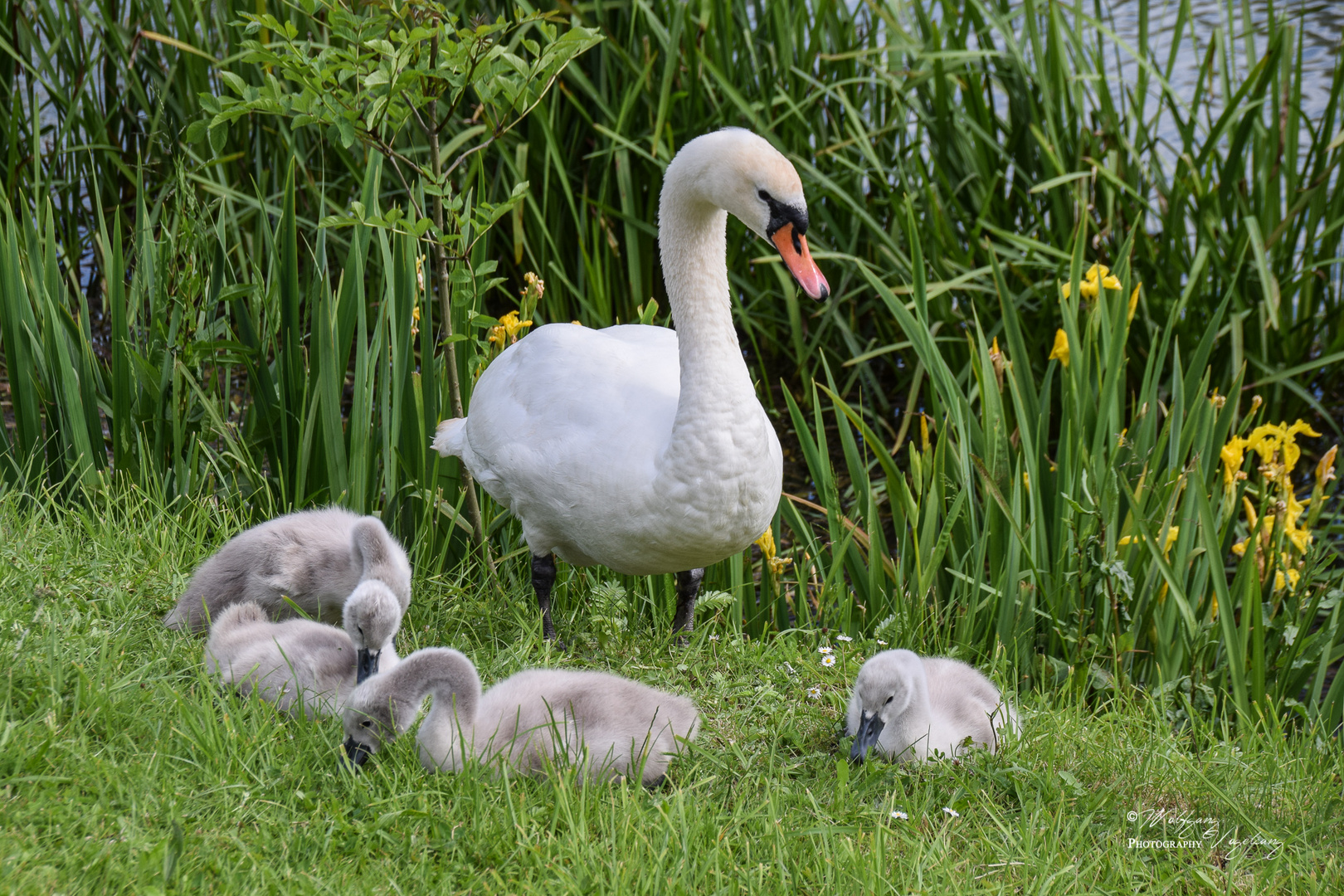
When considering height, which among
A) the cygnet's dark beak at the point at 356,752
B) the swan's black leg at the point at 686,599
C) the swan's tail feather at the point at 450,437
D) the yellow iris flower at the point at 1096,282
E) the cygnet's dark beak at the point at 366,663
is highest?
the yellow iris flower at the point at 1096,282

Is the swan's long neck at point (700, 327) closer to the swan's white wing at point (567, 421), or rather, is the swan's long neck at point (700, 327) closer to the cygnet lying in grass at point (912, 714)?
the swan's white wing at point (567, 421)

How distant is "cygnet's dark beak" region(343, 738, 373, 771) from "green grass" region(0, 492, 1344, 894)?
0.04 metres

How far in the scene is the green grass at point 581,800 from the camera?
83.6 inches

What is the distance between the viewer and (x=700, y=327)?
9.85ft

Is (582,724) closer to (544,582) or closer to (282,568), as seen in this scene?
(544,582)

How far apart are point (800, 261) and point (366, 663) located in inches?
51.2

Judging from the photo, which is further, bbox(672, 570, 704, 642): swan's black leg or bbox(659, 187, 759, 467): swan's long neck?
bbox(672, 570, 704, 642): swan's black leg

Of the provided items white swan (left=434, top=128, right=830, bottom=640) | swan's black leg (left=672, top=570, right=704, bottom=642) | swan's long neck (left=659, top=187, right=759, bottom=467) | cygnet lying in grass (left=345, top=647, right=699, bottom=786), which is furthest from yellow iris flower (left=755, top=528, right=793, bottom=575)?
cygnet lying in grass (left=345, top=647, right=699, bottom=786)

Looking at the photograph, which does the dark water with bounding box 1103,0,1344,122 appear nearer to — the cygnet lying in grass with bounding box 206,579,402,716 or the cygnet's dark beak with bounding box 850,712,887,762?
the cygnet's dark beak with bounding box 850,712,887,762

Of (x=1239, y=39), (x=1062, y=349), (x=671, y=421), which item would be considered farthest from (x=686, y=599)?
(x=1239, y=39)

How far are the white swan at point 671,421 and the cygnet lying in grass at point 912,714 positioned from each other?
1.68 ft

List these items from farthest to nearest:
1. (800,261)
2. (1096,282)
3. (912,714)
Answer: (1096,282)
(800,261)
(912,714)

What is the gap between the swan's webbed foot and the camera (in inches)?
133

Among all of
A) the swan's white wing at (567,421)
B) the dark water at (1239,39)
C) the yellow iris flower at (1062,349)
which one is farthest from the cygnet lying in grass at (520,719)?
the dark water at (1239,39)
